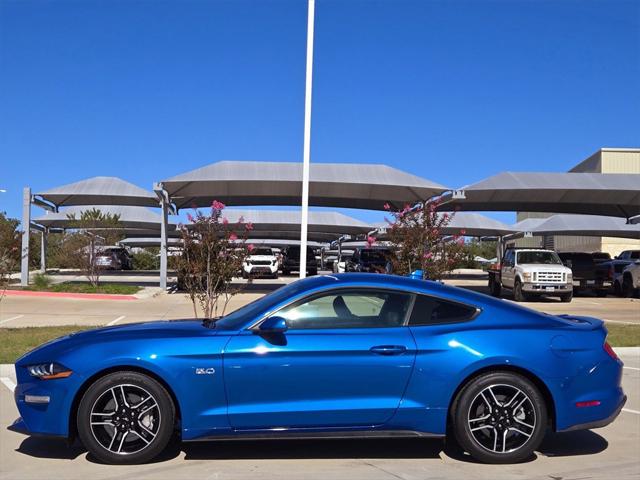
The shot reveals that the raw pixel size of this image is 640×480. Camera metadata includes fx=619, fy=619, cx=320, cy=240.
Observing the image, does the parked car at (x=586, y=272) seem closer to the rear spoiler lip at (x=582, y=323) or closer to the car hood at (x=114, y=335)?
the rear spoiler lip at (x=582, y=323)

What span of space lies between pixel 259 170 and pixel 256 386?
18.1 m

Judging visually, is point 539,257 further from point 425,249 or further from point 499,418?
A: point 499,418

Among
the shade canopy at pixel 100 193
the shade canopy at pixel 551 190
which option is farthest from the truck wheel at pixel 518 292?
the shade canopy at pixel 100 193

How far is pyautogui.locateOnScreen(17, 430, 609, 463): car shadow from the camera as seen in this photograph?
16.3 ft

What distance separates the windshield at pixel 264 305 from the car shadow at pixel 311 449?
975mm

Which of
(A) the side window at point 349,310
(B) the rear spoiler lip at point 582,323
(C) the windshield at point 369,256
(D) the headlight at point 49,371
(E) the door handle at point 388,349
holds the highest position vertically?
(C) the windshield at point 369,256

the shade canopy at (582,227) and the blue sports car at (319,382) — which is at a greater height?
the shade canopy at (582,227)

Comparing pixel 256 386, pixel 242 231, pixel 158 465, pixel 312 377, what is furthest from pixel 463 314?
pixel 242 231

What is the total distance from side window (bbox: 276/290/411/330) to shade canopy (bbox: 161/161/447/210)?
16814 millimetres

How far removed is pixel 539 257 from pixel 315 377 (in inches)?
788

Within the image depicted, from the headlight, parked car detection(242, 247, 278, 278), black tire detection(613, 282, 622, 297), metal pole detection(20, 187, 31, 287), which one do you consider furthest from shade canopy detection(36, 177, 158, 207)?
the headlight

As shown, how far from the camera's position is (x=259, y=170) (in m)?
22.2

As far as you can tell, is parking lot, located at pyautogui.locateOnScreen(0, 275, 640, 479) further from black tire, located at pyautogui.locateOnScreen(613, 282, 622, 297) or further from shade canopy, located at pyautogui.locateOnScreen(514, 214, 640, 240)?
shade canopy, located at pyautogui.locateOnScreen(514, 214, 640, 240)

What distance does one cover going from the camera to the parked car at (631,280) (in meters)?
25.4
